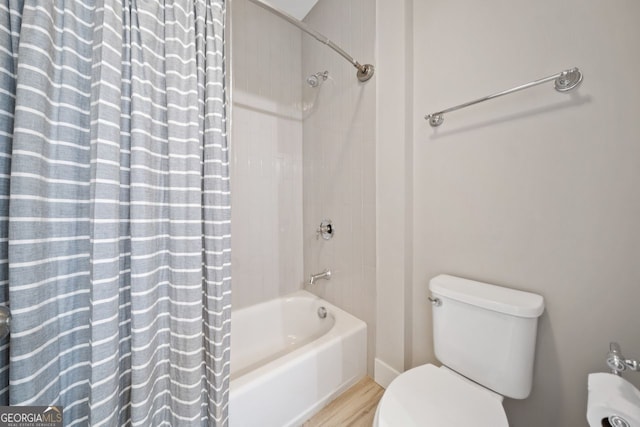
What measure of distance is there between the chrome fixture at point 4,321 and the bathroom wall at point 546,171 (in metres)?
1.52

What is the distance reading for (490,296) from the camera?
89 centimetres

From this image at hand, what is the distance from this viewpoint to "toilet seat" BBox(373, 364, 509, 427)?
717mm

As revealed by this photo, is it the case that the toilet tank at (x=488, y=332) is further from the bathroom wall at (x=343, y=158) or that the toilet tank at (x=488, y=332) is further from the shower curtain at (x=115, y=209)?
the shower curtain at (x=115, y=209)

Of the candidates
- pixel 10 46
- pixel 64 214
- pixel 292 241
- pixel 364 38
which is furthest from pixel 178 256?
pixel 364 38

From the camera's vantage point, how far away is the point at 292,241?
1.92 m

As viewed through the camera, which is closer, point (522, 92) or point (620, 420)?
point (620, 420)

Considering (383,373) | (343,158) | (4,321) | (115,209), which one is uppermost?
(343,158)

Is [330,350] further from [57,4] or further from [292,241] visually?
[57,4]

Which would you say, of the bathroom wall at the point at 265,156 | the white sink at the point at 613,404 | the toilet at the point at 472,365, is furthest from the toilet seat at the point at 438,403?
the bathroom wall at the point at 265,156

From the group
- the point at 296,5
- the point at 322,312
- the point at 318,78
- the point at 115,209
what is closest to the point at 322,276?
the point at 322,312

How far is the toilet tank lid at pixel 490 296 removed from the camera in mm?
803

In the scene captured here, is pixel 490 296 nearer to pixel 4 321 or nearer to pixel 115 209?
pixel 115 209

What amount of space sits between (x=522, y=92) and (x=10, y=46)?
1659 mm
